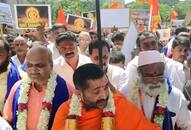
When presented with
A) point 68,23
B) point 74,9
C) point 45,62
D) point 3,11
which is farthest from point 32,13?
point 74,9

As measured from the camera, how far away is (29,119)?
4.05 m

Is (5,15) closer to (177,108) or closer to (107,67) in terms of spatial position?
(107,67)

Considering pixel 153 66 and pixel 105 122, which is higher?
pixel 153 66

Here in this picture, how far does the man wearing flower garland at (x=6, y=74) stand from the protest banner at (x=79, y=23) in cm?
622

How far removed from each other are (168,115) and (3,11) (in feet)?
13.2

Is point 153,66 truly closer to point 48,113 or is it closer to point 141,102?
point 141,102

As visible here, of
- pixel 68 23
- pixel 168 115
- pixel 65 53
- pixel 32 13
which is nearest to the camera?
pixel 168 115

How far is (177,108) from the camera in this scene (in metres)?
3.94

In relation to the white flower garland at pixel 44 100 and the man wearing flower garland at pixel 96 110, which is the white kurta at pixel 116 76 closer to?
the white flower garland at pixel 44 100

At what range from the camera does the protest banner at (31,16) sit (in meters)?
9.59

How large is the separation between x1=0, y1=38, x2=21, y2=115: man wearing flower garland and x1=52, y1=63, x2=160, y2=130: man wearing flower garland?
1.22 metres

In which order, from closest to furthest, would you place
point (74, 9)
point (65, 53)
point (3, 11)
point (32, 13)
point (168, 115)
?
1. point (168, 115)
2. point (65, 53)
3. point (3, 11)
4. point (32, 13)
5. point (74, 9)

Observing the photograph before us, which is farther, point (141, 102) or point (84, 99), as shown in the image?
point (141, 102)

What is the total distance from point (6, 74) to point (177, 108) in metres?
1.85
